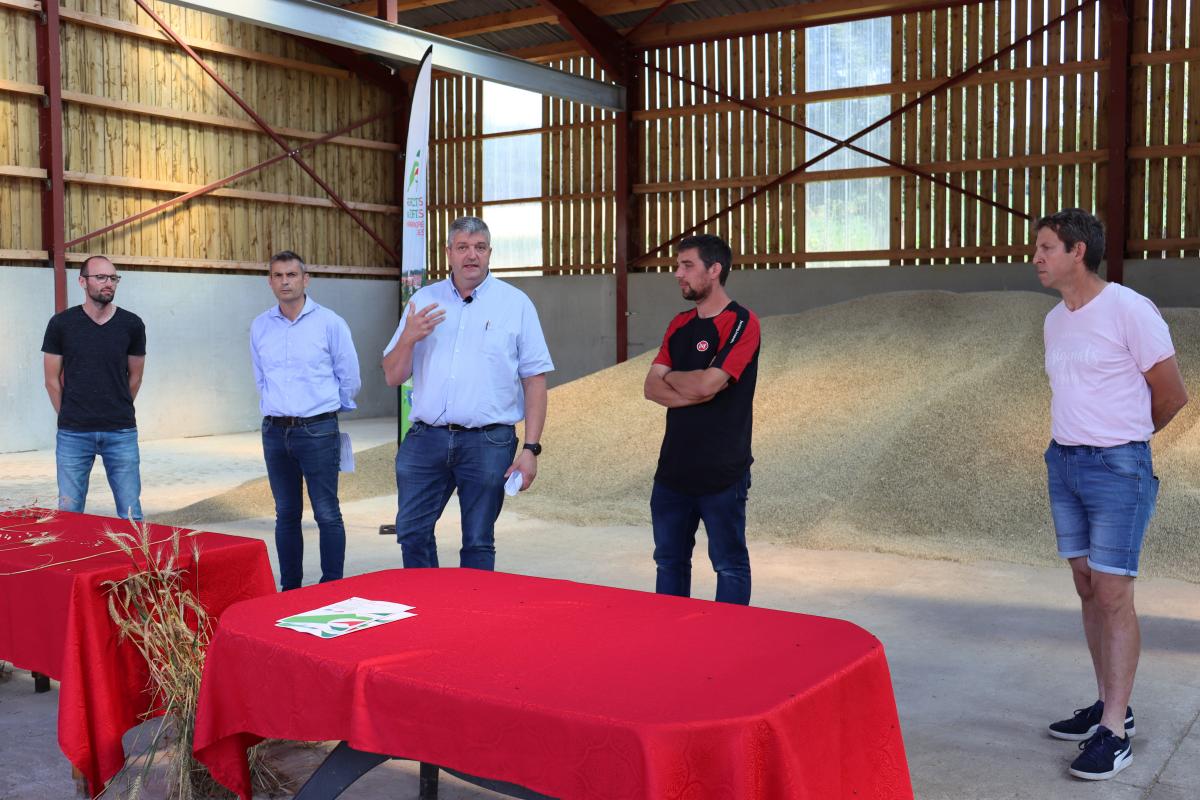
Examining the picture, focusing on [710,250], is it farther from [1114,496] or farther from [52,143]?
[52,143]

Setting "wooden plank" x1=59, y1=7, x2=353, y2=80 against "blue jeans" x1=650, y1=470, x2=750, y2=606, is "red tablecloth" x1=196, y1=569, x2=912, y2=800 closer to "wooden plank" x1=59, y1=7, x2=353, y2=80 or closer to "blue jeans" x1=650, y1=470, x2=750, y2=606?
"blue jeans" x1=650, y1=470, x2=750, y2=606

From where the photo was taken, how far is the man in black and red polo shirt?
3668mm

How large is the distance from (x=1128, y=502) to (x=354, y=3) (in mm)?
14480

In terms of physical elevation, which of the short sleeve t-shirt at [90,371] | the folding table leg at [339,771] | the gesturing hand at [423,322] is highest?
the gesturing hand at [423,322]

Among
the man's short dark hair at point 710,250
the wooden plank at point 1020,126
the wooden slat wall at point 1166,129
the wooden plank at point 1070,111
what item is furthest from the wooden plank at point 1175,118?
the man's short dark hair at point 710,250

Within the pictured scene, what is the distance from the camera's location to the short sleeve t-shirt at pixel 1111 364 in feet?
10.2

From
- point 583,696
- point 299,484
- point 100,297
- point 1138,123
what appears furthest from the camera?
point 1138,123

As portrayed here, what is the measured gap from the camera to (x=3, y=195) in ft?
41.2

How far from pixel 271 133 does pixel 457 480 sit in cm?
1258

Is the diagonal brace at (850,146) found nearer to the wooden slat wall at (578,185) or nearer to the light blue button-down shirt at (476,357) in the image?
the wooden slat wall at (578,185)

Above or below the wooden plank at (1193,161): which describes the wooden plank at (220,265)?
below

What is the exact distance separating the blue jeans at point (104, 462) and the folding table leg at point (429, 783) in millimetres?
2526

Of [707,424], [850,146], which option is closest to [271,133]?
[850,146]

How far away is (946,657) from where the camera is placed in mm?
4422
